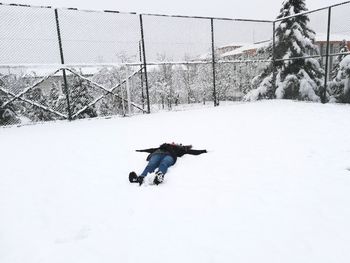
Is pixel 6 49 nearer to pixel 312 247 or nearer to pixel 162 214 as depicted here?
pixel 162 214

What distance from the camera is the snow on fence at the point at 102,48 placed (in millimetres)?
7500

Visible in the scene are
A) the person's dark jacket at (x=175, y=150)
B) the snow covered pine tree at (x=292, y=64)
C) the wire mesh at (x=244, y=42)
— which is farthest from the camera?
the snow covered pine tree at (x=292, y=64)

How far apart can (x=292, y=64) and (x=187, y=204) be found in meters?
→ 10.8

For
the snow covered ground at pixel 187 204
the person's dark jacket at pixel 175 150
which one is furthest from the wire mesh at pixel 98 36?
the person's dark jacket at pixel 175 150

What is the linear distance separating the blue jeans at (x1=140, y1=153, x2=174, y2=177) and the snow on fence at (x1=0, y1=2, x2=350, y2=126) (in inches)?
207

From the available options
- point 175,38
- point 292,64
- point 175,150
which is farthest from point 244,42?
point 175,150

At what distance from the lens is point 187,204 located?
2.53m

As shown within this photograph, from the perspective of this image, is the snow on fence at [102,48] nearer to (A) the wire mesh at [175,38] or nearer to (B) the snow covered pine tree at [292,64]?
(A) the wire mesh at [175,38]

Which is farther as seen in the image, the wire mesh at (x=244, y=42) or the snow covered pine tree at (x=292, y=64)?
the snow covered pine tree at (x=292, y=64)

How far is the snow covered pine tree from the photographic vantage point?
37.3 feet

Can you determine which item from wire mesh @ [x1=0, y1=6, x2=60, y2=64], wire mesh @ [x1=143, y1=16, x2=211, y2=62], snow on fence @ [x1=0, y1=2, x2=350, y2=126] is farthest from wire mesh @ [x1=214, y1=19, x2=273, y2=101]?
wire mesh @ [x1=0, y1=6, x2=60, y2=64]

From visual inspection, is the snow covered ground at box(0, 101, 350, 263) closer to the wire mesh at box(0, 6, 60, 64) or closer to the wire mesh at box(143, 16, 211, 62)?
the wire mesh at box(0, 6, 60, 64)

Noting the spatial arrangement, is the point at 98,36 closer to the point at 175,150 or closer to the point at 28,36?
the point at 28,36

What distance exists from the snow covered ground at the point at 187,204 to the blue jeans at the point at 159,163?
0.11 meters
